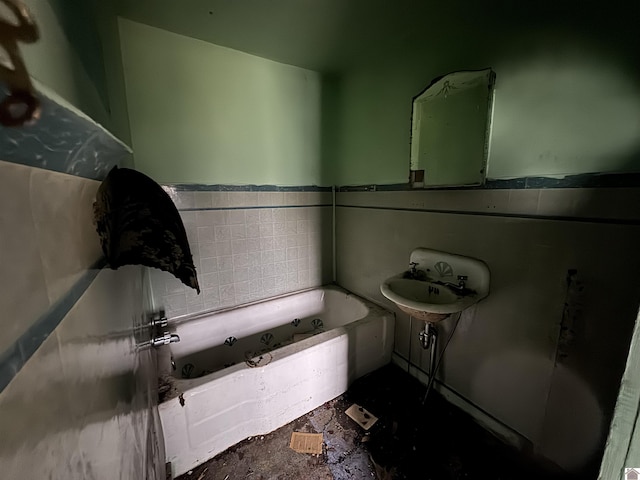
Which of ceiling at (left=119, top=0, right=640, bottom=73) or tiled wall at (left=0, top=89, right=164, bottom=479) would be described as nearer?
tiled wall at (left=0, top=89, right=164, bottom=479)

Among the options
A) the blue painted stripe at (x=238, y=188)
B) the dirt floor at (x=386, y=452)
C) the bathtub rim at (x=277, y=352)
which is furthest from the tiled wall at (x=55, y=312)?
the blue painted stripe at (x=238, y=188)

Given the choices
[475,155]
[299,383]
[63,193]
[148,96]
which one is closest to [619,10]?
[475,155]

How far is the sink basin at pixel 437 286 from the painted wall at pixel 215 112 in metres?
1.09

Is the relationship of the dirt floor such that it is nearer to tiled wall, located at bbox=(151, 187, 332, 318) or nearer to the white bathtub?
the white bathtub

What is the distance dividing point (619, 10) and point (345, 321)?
199 centimetres

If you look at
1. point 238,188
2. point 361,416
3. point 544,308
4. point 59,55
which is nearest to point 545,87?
point 544,308

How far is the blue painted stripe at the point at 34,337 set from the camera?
0.55ft

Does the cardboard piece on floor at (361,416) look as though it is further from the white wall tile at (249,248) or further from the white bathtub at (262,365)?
the white wall tile at (249,248)

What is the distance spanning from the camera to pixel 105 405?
1.30 ft

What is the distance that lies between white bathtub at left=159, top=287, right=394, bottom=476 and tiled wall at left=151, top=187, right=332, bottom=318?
0.41 feet

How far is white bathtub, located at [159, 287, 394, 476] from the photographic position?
1096 mm

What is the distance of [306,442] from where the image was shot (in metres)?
1.24

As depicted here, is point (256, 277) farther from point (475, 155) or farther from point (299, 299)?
point (475, 155)

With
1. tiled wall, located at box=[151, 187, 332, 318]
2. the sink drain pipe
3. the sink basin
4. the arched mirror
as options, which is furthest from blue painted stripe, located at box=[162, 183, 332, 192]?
the sink drain pipe
